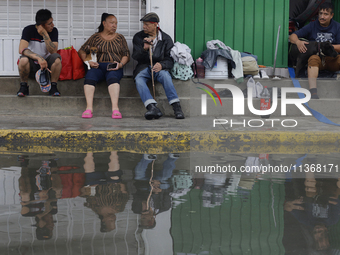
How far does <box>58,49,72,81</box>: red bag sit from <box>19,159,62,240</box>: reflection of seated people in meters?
3.60

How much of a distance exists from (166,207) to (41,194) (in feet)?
3.13

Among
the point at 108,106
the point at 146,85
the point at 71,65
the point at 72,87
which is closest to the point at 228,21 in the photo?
the point at 146,85

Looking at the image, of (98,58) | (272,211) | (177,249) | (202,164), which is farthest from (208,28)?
(177,249)

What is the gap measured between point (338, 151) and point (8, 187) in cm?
367

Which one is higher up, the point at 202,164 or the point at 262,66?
the point at 262,66

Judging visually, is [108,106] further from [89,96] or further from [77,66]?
[77,66]

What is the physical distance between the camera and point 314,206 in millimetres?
2910

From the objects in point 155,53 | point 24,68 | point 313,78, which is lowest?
point 313,78

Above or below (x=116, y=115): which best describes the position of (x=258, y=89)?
above

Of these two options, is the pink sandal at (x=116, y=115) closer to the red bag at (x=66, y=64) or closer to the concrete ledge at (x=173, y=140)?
the concrete ledge at (x=173, y=140)

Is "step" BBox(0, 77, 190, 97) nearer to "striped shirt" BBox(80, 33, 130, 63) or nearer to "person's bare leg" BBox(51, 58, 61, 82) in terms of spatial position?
"person's bare leg" BBox(51, 58, 61, 82)

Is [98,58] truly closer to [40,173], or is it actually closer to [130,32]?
[130,32]

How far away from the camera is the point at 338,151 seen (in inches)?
199

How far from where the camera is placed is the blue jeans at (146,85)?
6.66 metres
